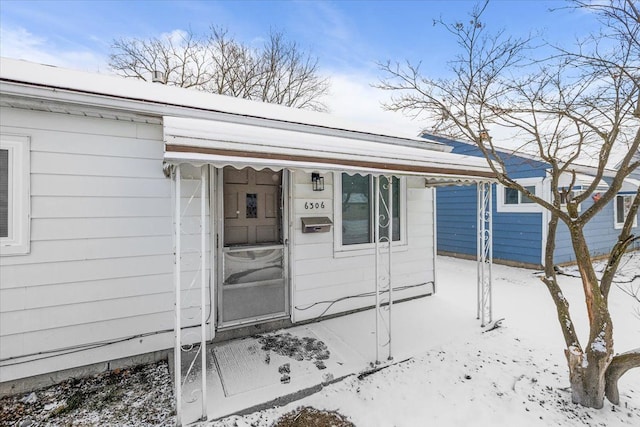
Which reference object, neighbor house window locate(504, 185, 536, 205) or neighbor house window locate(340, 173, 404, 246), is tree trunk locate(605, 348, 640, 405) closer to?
neighbor house window locate(340, 173, 404, 246)

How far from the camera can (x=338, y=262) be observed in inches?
196

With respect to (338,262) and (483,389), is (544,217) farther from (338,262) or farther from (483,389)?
(483,389)

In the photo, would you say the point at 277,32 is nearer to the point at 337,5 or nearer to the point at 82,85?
the point at 337,5

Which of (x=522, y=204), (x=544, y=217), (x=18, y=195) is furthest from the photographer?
(x=522, y=204)

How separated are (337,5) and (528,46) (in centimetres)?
650

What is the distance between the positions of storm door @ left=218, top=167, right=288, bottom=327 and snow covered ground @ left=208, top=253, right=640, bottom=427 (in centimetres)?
163

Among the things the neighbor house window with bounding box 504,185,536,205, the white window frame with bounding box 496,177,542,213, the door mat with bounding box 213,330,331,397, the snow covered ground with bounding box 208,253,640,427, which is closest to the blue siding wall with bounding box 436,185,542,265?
the white window frame with bounding box 496,177,542,213

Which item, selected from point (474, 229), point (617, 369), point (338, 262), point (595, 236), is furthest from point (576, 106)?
point (595, 236)

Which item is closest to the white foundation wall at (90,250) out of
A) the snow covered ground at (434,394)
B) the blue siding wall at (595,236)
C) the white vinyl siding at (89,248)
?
the white vinyl siding at (89,248)

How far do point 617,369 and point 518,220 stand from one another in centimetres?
682

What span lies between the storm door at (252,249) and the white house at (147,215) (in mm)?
19

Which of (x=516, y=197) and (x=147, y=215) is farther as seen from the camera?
(x=516, y=197)

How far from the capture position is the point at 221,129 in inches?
100

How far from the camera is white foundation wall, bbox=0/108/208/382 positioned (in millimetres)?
3094
